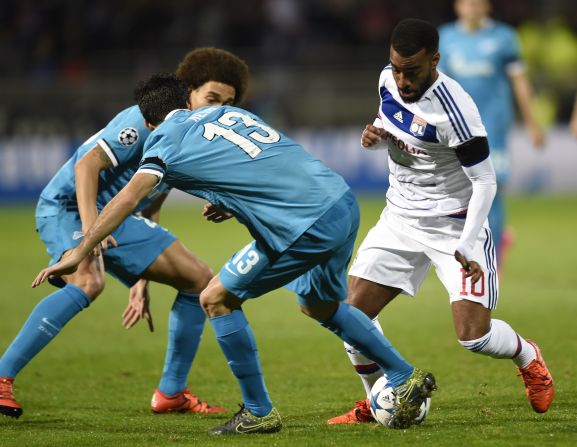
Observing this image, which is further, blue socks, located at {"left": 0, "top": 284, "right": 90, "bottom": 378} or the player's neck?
the player's neck

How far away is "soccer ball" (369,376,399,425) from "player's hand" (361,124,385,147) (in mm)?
1218

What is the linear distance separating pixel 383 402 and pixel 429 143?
4.39 ft

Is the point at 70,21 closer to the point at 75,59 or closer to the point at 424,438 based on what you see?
the point at 75,59

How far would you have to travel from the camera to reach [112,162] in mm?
Result: 5637

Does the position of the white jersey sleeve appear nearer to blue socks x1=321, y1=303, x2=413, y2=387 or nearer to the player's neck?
blue socks x1=321, y1=303, x2=413, y2=387

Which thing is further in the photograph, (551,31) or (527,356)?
(551,31)

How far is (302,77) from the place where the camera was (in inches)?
774

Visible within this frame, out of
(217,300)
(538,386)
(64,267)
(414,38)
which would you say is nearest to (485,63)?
(414,38)

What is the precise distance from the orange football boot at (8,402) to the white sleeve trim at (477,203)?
95.4 inches

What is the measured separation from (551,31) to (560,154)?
2304 millimetres

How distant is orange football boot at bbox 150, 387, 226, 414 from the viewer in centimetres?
581

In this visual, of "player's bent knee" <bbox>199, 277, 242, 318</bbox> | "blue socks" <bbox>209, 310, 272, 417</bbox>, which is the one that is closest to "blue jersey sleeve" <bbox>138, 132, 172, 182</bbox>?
"player's bent knee" <bbox>199, 277, 242, 318</bbox>

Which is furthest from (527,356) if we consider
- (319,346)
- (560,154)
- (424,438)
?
(560,154)

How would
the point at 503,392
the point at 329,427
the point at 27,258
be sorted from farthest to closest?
the point at 27,258
the point at 503,392
the point at 329,427
